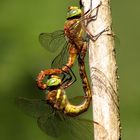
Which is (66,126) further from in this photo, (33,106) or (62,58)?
(62,58)

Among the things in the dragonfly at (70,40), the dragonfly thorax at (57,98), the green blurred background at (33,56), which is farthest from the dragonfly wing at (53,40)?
the green blurred background at (33,56)

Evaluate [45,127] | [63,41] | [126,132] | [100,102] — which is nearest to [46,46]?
[63,41]

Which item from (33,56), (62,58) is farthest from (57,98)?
(33,56)

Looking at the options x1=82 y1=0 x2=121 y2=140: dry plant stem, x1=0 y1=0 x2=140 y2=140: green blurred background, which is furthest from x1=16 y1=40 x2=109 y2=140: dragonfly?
x1=0 y1=0 x2=140 y2=140: green blurred background

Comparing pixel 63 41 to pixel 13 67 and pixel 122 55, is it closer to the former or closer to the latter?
pixel 122 55

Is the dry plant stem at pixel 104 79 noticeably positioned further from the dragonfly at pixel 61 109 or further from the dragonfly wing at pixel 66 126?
the dragonfly wing at pixel 66 126
